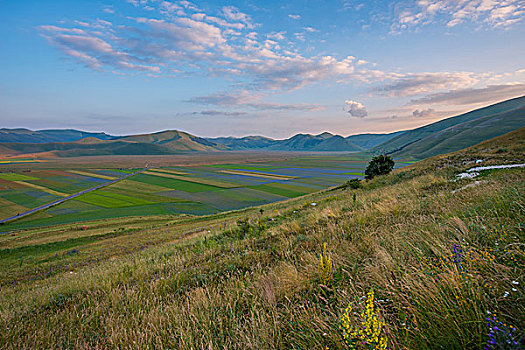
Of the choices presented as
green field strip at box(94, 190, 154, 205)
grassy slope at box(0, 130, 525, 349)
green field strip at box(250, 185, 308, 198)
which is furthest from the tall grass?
green field strip at box(94, 190, 154, 205)

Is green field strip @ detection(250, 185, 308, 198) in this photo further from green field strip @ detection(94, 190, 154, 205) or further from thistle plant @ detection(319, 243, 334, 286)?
thistle plant @ detection(319, 243, 334, 286)

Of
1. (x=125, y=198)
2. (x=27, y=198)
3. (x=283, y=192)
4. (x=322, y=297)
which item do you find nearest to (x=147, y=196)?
(x=125, y=198)

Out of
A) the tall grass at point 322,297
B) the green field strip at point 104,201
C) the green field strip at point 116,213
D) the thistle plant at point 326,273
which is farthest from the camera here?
the green field strip at point 104,201

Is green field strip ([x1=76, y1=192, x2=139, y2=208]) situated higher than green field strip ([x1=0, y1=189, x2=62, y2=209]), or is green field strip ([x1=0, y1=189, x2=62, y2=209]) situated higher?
green field strip ([x1=0, y1=189, x2=62, y2=209])

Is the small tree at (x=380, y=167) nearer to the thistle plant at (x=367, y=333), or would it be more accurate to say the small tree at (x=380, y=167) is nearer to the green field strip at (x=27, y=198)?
the thistle plant at (x=367, y=333)

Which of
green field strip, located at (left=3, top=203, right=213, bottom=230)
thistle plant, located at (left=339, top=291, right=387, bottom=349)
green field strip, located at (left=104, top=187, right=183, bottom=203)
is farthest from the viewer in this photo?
green field strip, located at (left=104, top=187, right=183, bottom=203)

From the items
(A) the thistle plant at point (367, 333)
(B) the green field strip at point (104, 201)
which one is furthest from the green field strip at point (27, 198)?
(A) the thistle plant at point (367, 333)

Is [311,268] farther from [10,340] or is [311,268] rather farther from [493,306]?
[10,340]

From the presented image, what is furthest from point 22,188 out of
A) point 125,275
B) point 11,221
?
point 125,275

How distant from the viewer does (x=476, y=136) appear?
183 metres

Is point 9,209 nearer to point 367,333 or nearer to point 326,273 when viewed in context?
point 326,273

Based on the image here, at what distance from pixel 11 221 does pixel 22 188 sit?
5186cm

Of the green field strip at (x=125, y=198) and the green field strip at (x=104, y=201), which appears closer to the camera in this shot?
the green field strip at (x=104, y=201)

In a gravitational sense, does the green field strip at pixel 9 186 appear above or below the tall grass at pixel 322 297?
below
